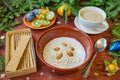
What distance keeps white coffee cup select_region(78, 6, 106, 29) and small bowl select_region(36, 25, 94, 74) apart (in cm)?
6

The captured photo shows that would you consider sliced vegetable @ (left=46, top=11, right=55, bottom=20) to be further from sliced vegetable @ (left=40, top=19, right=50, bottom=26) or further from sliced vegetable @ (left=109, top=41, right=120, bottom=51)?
sliced vegetable @ (left=109, top=41, right=120, bottom=51)

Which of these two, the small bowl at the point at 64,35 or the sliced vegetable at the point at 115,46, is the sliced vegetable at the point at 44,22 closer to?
the small bowl at the point at 64,35

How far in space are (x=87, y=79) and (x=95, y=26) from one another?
0.22 m

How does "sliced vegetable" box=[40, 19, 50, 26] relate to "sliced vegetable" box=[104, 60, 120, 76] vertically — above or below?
above

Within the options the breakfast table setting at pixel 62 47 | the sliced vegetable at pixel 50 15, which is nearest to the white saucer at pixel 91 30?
the breakfast table setting at pixel 62 47

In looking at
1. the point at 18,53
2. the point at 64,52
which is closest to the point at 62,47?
the point at 64,52

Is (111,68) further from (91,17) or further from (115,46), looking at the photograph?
(91,17)

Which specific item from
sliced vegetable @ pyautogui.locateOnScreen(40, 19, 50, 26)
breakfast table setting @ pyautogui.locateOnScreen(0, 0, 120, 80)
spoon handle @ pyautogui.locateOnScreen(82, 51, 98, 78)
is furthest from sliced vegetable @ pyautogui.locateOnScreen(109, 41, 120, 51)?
sliced vegetable @ pyautogui.locateOnScreen(40, 19, 50, 26)

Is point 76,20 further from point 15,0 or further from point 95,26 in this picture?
point 15,0

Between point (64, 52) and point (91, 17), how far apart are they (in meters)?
0.20

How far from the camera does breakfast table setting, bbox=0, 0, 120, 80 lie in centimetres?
62

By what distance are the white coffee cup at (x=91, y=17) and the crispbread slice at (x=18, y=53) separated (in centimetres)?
22

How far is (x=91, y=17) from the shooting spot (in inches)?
30.0

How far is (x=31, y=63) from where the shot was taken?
62 centimetres
